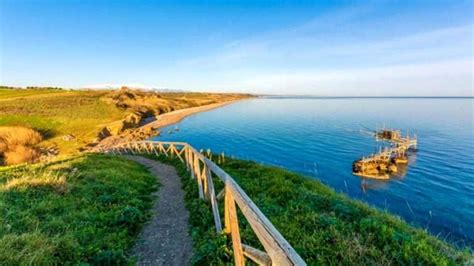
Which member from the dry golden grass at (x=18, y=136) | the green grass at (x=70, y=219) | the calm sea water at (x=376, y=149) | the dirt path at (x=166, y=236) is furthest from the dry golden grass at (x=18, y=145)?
the dirt path at (x=166, y=236)

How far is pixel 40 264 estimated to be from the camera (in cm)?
406

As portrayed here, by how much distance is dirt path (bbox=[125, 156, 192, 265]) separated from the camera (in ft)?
17.6

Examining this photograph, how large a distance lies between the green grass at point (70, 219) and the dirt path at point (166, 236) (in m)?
0.30

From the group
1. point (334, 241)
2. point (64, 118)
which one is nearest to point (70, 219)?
point (334, 241)

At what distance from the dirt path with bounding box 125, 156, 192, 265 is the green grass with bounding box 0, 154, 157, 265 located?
30 cm

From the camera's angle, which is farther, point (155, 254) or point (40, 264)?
point (155, 254)

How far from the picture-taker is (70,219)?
628cm

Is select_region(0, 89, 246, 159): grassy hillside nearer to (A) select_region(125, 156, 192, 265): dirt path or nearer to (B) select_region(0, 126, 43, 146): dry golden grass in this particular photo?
(B) select_region(0, 126, 43, 146): dry golden grass

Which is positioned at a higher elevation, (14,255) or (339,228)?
(14,255)

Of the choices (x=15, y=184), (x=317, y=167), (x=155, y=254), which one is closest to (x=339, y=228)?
(x=155, y=254)

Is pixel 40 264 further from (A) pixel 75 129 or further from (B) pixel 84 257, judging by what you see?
(A) pixel 75 129

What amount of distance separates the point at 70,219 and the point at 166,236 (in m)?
2.43

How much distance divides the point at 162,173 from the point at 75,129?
38.6 meters

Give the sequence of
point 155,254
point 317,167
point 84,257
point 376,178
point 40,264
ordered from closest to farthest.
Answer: point 40,264 → point 84,257 → point 155,254 → point 376,178 → point 317,167
